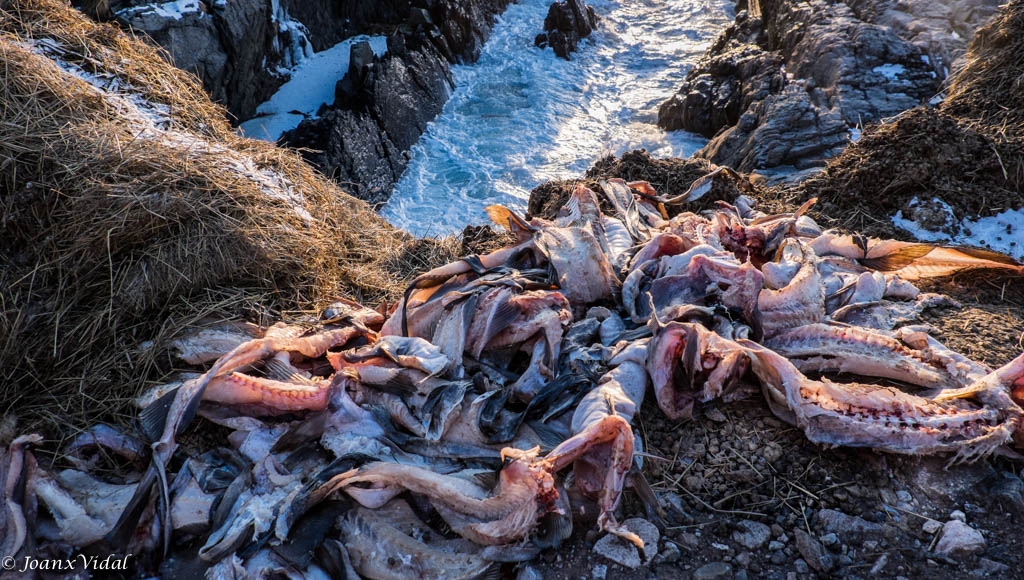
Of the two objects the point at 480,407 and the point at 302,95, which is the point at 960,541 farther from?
the point at 302,95

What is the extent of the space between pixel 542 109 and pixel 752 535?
1034 cm

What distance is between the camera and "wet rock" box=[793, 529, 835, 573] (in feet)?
6.47

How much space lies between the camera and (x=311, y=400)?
2461mm

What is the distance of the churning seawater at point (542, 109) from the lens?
31.0 feet

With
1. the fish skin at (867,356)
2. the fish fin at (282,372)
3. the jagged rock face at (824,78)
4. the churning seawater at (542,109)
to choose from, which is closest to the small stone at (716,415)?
the fish skin at (867,356)

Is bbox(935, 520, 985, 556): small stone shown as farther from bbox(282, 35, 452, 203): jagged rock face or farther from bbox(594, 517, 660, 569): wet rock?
bbox(282, 35, 452, 203): jagged rock face

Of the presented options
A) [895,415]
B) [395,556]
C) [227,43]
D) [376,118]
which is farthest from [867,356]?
[227,43]

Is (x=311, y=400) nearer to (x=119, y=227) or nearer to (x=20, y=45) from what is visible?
(x=119, y=227)

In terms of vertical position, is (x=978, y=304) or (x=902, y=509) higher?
(x=978, y=304)

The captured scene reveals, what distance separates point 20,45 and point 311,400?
9.13 ft

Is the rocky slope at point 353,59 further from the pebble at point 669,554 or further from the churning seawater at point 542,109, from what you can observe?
the pebble at point 669,554

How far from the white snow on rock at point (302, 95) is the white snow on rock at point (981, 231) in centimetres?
855

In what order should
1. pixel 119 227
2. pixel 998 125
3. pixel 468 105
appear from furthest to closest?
pixel 468 105 → pixel 998 125 → pixel 119 227

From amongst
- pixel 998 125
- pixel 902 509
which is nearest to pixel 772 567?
pixel 902 509
